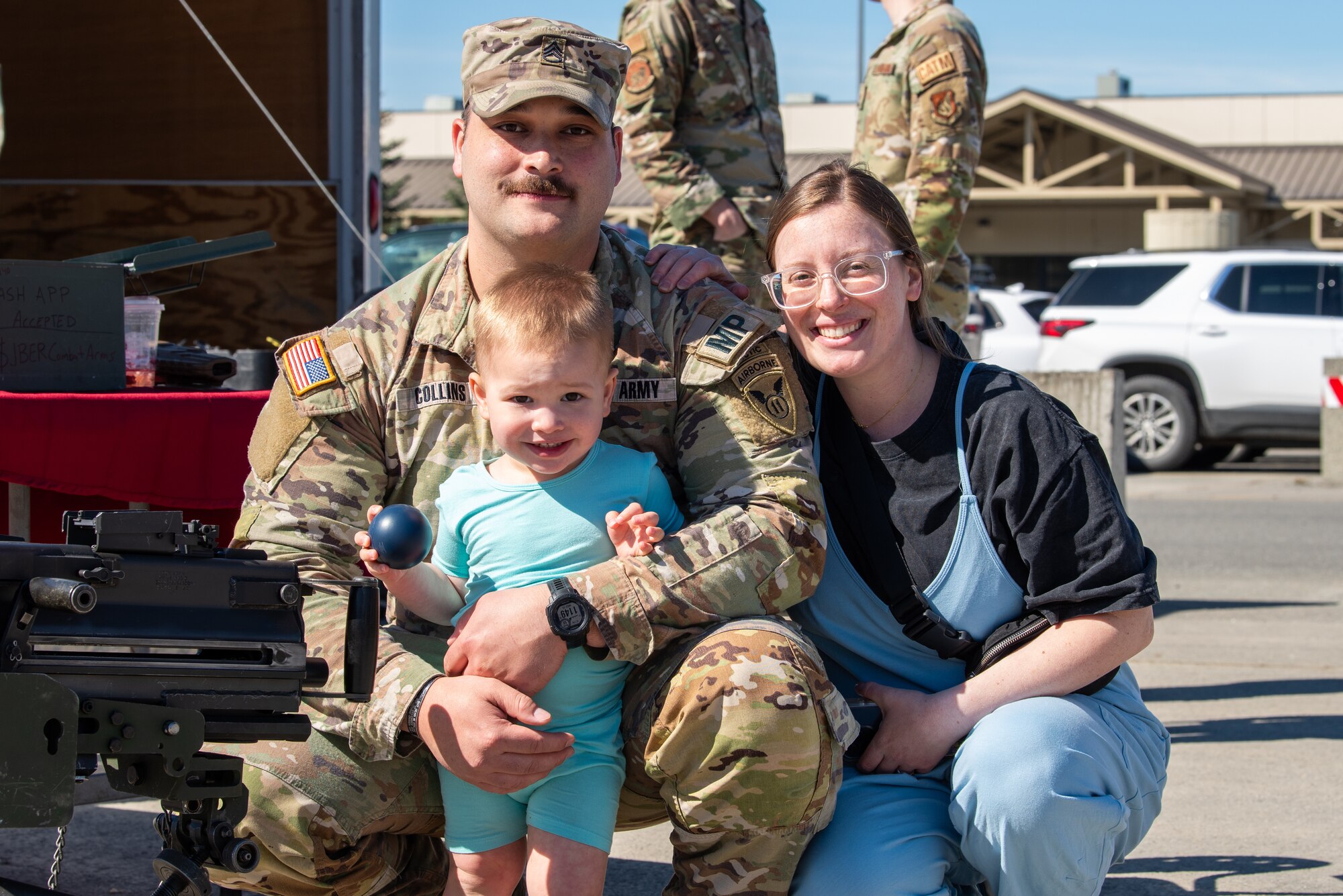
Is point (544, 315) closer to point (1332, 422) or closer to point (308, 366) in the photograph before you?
point (308, 366)

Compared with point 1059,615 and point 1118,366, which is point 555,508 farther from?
point 1118,366

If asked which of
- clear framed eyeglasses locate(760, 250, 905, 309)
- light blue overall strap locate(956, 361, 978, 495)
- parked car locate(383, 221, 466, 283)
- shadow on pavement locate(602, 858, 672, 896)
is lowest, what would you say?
shadow on pavement locate(602, 858, 672, 896)

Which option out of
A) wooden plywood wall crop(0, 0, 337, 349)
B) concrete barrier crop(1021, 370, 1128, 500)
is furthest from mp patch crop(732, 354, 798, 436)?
concrete barrier crop(1021, 370, 1128, 500)

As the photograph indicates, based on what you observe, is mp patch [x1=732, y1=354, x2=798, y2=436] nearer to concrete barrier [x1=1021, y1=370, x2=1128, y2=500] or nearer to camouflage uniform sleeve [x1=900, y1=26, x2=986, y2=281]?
camouflage uniform sleeve [x1=900, y1=26, x2=986, y2=281]

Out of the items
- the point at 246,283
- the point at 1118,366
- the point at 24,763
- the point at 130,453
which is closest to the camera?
the point at 24,763

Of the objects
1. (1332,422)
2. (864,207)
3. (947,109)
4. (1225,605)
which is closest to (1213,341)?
(1332,422)

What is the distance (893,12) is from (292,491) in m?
3.23

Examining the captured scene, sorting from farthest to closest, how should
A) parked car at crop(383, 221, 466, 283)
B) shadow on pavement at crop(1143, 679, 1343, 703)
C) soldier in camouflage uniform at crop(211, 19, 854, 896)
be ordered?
1. parked car at crop(383, 221, 466, 283)
2. shadow on pavement at crop(1143, 679, 1343, 703)
3. soldier in camouflage uniform at crop(211, 19, 854, 896)

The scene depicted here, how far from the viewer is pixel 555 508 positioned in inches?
103

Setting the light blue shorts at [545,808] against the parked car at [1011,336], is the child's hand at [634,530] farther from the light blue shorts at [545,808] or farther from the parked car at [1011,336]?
the parked car at [1011,336]

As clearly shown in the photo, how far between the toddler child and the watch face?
5 centimetres

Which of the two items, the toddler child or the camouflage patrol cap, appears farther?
the camouflage patrol cap

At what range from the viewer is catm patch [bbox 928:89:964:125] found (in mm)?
4883

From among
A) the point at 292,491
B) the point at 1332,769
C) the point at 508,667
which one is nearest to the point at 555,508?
the point at 508,667
